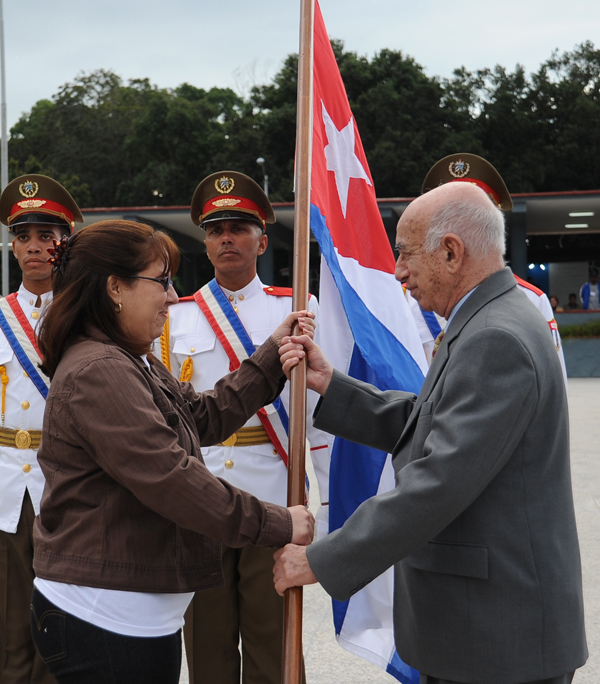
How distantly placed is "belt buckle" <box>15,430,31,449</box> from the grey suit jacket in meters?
1.78

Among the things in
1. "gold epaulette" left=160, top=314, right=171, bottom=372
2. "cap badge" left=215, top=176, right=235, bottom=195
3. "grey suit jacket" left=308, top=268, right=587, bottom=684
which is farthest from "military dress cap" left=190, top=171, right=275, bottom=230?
"grey suit jacket" left=308, top=268, right=587, bottom=684

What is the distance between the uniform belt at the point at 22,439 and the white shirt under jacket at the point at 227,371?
2.13 ft

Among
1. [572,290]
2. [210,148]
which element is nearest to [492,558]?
[572,290]

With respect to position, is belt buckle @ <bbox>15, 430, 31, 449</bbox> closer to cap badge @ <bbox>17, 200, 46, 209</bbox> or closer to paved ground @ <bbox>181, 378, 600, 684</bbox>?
cap badge @ <bbox>17, 200, 46, 209</bbox>

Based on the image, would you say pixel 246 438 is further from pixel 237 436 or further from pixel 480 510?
pixel 480 510

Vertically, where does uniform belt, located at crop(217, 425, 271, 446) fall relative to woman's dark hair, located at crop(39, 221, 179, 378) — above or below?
below

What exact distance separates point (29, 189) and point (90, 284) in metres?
1.93

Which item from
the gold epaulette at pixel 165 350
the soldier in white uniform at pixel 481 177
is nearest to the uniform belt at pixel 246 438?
the gold epaulette at pixel 165 350

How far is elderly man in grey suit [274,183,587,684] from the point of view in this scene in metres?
1.86

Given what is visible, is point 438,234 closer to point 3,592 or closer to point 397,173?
point 3,592

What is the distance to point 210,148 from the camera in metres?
41.6

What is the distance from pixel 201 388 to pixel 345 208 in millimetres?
1059

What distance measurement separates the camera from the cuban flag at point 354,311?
9.36 feet

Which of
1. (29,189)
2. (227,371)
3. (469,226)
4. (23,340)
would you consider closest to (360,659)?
(227,371)
